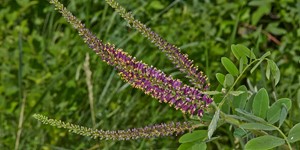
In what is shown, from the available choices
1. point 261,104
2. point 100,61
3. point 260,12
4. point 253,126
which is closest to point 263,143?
point 253,126

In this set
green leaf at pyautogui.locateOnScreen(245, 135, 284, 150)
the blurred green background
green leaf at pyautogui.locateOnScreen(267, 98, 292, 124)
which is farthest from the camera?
the blurred green background

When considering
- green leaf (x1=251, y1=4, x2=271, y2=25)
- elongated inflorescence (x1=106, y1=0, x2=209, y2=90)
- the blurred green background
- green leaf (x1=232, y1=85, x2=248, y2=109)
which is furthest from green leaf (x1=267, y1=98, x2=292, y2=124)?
green leaf (x1=251, y1=4, x2=271, y2=25)

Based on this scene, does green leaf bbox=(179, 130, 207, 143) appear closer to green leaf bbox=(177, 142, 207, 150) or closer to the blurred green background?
green leaf bbox=(177, 142, 207, 150)

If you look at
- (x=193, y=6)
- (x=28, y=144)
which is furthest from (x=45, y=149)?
(x=193, y=6)

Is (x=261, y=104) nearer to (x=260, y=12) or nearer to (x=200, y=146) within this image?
(x=200, y=146)

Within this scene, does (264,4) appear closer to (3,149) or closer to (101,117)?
(101,117)

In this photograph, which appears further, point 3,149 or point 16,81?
point 16,81
